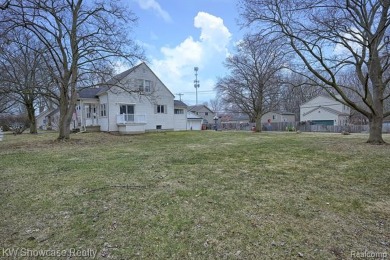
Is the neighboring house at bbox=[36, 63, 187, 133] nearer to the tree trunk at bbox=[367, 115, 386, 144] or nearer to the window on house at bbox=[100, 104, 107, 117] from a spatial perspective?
the window on house at bbox=[100, 104, 107, 117]

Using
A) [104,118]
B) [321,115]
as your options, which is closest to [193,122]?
[104,118]

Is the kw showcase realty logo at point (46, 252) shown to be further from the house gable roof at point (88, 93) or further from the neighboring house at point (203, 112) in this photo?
the neighboring house at point (203, 112)

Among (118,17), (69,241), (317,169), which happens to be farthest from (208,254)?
(118,17)

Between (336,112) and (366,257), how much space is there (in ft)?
150

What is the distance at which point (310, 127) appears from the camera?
39250 millimetres

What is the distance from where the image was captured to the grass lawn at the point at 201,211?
2.96 m

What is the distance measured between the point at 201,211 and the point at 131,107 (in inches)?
910

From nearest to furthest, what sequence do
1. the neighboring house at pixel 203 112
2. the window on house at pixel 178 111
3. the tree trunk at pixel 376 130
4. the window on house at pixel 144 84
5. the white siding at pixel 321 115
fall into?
the tree trunk at pixel 376 130, the window on house at pixel 144 84, the window on house at pixel 178 111, the white siding at pixel 321 115, the neighboring house at pixel 203 112

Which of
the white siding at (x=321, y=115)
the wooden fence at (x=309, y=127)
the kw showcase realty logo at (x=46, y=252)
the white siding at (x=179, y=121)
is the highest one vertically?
the white siding at (x=321, y=115)

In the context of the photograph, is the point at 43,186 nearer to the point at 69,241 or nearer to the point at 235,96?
the point at 69,241

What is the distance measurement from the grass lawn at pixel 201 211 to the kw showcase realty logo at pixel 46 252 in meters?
0.06

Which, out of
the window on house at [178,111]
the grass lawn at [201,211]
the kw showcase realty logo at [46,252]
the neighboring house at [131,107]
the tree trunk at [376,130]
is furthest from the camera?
the window on house at [178,111]

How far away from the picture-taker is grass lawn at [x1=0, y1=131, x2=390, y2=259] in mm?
2963

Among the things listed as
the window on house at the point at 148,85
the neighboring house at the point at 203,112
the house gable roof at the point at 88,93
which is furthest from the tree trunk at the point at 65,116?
the neighboring house at the point at 203,112
